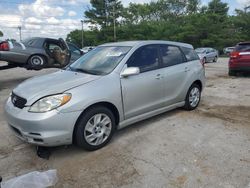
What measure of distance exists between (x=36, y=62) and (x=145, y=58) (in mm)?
5664

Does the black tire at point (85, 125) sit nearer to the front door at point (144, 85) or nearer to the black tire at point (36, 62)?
the front door at point (144, 85)

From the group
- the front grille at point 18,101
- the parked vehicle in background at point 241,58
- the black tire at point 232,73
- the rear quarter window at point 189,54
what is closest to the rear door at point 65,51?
the rear quarter window at point 189,54

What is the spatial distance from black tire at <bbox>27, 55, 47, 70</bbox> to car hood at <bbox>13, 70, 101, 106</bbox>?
5.12 metres

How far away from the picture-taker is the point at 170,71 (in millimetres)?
4781

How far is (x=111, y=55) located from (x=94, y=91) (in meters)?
1.03

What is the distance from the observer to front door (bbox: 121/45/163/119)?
158 inches

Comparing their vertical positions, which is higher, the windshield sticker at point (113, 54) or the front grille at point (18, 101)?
the windshield sticker at point (113, 54)

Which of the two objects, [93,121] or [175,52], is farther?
[175,52]

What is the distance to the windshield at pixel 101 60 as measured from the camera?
160 inches

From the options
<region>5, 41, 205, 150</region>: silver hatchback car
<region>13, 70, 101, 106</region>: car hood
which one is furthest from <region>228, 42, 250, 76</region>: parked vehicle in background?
<region>13, 70, 101, 106</region>: car hood

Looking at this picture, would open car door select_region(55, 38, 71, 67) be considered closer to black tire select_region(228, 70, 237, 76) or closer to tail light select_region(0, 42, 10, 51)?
tail light select_region(0, 42, 10, 51)

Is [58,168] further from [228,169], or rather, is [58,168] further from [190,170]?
[228,169]

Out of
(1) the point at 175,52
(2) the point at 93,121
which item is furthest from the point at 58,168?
(1) the point at 175,52

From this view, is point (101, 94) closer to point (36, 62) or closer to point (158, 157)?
point (158, 157)
